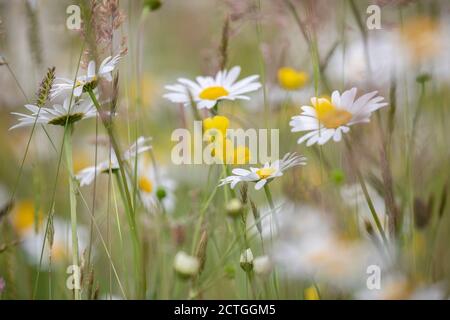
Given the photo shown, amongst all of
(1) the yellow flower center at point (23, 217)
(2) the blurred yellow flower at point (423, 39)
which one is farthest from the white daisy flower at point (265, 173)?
(1) the yellow flower center at point (23, 217)

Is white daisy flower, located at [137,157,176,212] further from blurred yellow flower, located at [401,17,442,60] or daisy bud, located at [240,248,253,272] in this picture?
blurred yellow flower, located at [401,17,442,60]

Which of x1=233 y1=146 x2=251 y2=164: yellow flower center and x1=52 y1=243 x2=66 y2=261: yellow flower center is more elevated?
x1=233 y1=146 x2=251 y2=164: yellow flower center

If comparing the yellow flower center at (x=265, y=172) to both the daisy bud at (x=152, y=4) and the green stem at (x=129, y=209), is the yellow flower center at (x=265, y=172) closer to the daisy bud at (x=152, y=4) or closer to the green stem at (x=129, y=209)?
the green stem at (x=129, y=209)

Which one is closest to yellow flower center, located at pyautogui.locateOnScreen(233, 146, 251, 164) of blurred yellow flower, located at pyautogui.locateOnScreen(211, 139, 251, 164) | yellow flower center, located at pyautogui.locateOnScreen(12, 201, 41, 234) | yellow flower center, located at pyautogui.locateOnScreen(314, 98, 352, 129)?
blurred yellow flower, located at pyautogui.locateOnScreen(211, 139, 251, 164)

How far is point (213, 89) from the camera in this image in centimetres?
95

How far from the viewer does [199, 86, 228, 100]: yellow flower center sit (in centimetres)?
93

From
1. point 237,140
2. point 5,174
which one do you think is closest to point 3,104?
point 5,174

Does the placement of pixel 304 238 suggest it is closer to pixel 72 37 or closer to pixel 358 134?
pixel 358 134

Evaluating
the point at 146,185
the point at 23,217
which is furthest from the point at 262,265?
the point at 23,217

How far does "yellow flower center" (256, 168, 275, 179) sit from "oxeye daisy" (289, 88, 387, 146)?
5 centimetres
